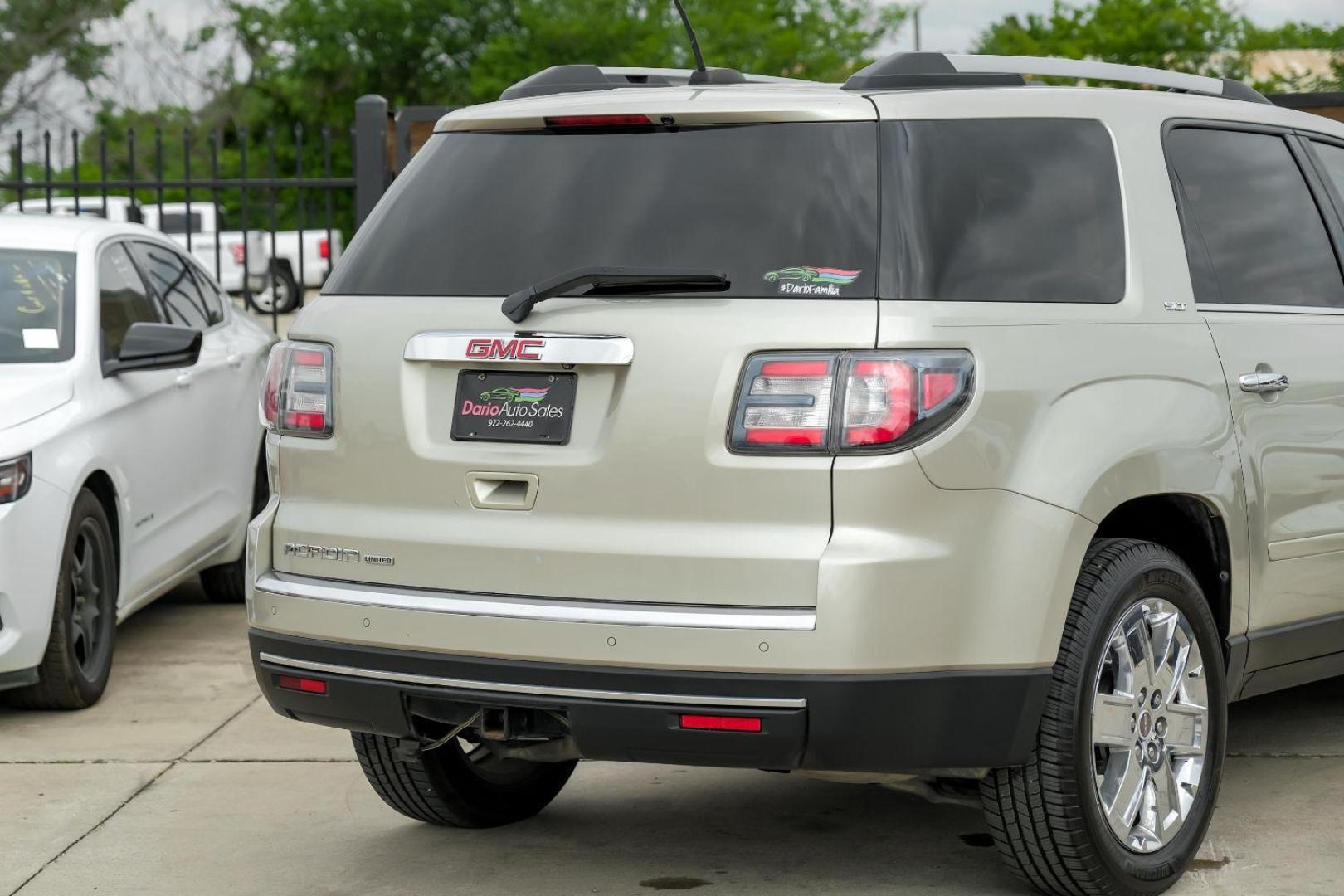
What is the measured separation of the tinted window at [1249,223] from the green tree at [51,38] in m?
40.4

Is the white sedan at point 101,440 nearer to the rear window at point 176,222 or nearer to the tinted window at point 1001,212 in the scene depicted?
the tinted window at point 1001,212

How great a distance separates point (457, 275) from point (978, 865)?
191cm

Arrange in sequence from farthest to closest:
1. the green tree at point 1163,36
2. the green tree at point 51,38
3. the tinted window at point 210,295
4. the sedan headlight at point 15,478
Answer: the green tree at point 1163,36 → the green tree at point 51,38 → the tinted window at point 210,295 → the sedan headlight at point 15,478

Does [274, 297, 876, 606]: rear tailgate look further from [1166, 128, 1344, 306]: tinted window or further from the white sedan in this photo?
the white sedan

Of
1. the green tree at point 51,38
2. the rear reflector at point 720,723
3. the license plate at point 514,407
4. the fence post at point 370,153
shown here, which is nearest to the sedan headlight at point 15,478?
the license plate at point 514,407

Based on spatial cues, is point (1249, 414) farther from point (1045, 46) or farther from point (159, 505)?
point (1045, 46)

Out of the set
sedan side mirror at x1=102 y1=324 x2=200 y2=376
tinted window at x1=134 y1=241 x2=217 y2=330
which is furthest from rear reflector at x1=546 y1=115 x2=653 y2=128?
tinted window at x1=134 y1=241 x2=217 y2=330

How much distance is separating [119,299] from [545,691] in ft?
13.7

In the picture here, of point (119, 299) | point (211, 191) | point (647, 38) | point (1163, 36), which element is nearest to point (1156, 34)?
point (1163, 36)

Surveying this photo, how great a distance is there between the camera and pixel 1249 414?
450cm

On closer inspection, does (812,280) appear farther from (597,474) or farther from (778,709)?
(778,709)

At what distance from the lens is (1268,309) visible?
15.5 feet

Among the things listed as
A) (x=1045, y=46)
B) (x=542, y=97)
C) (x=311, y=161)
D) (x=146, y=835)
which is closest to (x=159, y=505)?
(x=146, y=835)

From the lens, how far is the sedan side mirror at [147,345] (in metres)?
6.90
